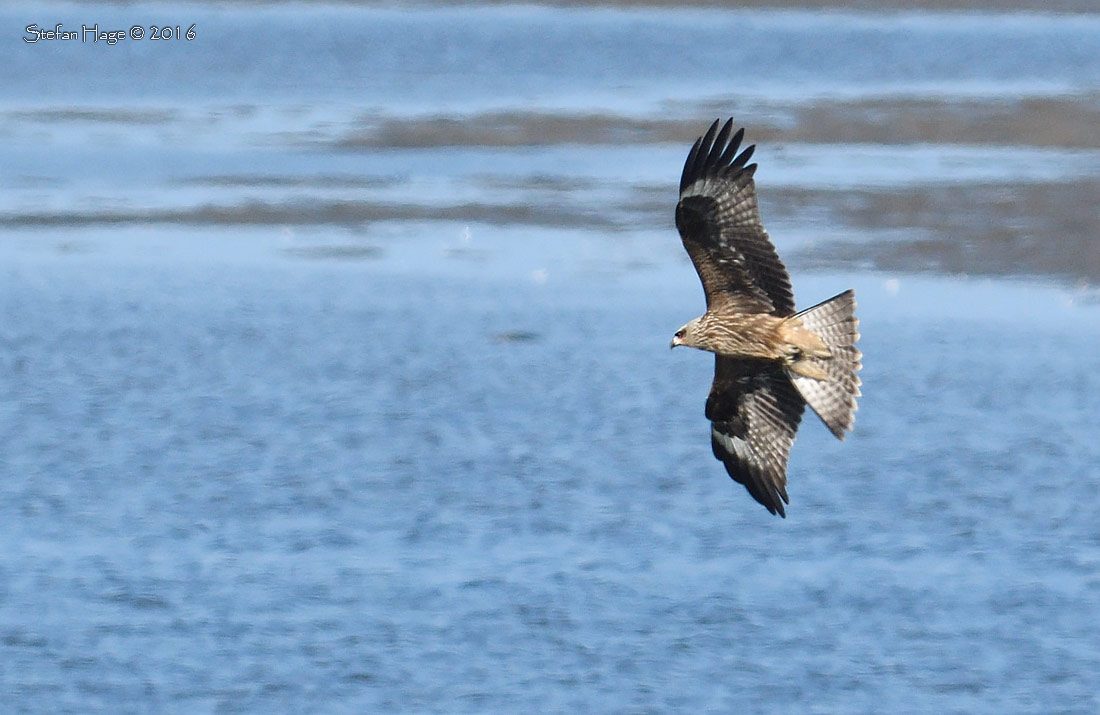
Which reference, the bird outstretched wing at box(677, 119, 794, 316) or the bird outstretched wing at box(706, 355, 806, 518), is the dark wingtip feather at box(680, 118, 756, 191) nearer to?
the bird outstretched wing at box(677, 119, 794, 316)

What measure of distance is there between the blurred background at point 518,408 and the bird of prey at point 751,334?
1.88 metres

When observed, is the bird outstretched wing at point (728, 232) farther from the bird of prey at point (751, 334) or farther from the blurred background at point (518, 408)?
the blurred background at point (518, 408)

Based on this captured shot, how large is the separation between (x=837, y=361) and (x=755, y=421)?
15.3 inches

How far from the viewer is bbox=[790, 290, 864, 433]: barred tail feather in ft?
23.0

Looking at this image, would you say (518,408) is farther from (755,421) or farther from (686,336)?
(686,336)

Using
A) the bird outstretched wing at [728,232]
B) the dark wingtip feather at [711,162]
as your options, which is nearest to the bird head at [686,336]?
the bird outstretched wing at [728,232]

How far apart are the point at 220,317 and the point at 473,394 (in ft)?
9.60

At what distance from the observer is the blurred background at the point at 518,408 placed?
368 inches

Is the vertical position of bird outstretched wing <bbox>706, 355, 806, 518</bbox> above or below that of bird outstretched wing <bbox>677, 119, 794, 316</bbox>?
below

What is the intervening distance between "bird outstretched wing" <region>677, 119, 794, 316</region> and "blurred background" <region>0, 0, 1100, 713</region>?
2415 mm

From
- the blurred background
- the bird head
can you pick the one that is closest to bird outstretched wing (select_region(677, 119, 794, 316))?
the bird head

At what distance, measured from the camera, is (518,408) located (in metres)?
13.1

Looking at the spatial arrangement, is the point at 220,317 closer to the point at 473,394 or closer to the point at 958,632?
the point at 473,394

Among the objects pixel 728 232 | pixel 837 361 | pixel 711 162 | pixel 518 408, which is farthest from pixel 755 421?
pixel 518 408
